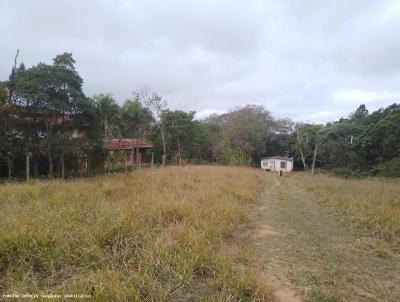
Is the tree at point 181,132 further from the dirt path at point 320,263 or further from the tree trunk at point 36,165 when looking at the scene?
the dirt path at point 320,263

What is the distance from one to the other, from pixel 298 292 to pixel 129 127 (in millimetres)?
23850

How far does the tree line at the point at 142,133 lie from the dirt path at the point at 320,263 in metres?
11.7

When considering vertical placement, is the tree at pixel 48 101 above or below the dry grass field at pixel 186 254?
above

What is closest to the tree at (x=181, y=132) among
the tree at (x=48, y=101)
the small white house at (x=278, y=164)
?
the small white house at (x=278, y=164)

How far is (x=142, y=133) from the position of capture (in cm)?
3144

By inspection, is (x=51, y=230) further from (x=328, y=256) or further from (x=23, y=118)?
(x=23, y=118)

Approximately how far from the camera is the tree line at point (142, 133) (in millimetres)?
14016

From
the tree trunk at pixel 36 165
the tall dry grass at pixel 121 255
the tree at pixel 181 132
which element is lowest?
the tall dry grass at pixel 121 255

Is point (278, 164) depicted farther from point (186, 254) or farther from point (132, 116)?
point (186, 254)

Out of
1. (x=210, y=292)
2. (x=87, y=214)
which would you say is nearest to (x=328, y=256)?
(x=210, y=292)

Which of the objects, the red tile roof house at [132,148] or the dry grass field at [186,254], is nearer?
the dry grass field at [186,254]

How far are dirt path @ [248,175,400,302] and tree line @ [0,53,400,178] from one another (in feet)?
38.5

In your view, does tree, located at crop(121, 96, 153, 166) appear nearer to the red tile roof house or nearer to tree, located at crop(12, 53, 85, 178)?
the red tile roof house

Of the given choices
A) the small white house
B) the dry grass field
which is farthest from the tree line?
the dry grass field
